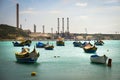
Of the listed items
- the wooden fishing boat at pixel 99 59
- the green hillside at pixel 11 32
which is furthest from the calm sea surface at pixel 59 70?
the green hillside at pixel 11 32

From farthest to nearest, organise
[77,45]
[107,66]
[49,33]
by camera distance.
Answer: [49,33] → [77,45] → [107,66]

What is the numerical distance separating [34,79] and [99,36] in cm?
12739

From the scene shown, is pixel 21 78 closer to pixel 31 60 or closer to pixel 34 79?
pixel 34 79

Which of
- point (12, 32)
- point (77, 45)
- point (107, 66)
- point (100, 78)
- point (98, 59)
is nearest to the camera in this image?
point (100, 78)

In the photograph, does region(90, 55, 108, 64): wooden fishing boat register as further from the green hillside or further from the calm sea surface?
the green hillside

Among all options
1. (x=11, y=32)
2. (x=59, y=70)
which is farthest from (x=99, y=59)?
(x=11, y=32)

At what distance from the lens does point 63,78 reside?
15.3 meters

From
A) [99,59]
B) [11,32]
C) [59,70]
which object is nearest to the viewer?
[59,70]

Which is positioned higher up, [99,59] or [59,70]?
[99,59]

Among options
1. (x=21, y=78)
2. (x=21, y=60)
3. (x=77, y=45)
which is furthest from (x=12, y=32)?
(x=21, y=78)

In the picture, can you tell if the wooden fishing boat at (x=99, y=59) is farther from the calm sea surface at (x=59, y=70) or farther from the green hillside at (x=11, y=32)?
the green hillside at (x=11, y=32)

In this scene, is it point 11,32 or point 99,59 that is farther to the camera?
point 11,32

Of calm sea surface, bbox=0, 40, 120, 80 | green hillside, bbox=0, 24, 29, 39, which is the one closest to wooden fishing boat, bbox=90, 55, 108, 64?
calm sea surface, bbox=0, 40, 120, 80

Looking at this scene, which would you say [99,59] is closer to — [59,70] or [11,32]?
[59,70]
